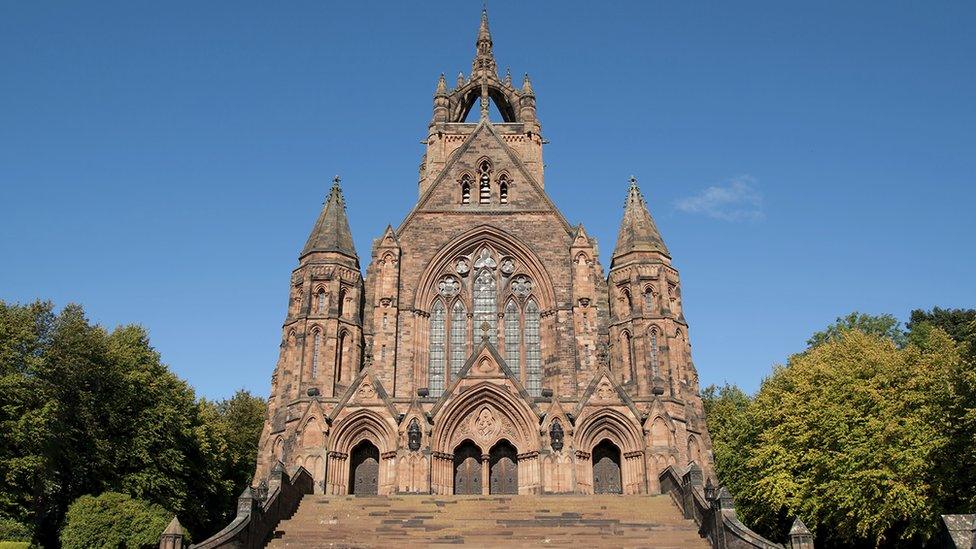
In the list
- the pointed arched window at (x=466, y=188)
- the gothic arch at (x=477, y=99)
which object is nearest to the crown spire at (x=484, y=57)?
the gothic arch at (x=477, y=99)

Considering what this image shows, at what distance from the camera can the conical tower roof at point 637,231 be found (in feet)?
110

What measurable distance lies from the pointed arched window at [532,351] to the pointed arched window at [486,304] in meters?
1.33

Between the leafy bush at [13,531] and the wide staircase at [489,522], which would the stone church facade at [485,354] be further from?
the leafy bush at [13,531]

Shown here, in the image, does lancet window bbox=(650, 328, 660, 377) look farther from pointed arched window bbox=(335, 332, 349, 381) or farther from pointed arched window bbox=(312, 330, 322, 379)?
pointed arched window bbox=(312, 330, 322, 379)

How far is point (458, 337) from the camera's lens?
111 feet

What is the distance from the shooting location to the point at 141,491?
→ 33.5 m

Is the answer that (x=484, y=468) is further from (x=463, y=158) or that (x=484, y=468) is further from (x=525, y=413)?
(x=463, y=158)

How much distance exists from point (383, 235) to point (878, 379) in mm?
19961

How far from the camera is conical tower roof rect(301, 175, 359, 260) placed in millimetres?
33375

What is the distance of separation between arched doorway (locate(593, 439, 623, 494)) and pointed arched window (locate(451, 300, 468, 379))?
254 inches

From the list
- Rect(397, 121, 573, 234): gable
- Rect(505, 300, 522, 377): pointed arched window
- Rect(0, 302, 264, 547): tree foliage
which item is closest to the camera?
Rect(0, 302, 264, 547): tree foliage

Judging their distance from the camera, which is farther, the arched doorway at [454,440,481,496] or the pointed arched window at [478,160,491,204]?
the pointed arched window at [478,160,491,204]

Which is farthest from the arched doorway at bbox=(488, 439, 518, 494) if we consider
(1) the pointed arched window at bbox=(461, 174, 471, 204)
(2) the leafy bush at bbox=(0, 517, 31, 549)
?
(2) the leafy bush at bbox=(0, 517, 31, 549)

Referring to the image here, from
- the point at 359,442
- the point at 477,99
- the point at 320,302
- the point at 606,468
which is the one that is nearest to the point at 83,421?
the point at 320,302
